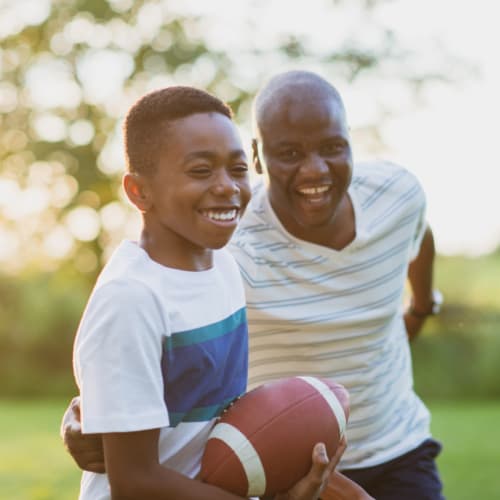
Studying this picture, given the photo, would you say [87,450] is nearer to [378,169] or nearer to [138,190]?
[138,190]

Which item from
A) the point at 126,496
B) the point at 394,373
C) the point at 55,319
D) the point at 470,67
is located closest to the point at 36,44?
the point at 55,319

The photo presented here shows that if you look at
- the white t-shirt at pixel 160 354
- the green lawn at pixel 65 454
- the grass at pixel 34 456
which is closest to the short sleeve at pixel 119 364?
the white t-shirt at pixel 160 354

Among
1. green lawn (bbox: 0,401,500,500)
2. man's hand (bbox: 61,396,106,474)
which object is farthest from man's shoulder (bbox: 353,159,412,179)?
green lawn (bbox: 0,401,500,500)

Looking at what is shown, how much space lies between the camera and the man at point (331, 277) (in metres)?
3.39

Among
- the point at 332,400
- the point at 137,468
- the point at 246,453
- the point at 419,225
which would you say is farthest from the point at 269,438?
the point at 419,225

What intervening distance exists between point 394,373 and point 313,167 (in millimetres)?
891

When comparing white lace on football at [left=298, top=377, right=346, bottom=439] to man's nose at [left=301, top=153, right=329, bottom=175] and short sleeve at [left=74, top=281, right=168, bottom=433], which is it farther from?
man's nose at [left=301, top=153, right=329, bottom=175]

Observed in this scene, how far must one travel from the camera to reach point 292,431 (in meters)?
2.66

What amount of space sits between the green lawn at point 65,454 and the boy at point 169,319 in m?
6.11

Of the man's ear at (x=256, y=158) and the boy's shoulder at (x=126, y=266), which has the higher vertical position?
the man's ear at (x=256, y=158)

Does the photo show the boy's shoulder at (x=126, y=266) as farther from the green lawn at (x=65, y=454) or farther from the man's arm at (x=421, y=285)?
the green lawn at (x=65, y=454)

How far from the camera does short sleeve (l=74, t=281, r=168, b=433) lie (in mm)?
2334

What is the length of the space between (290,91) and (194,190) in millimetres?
1068

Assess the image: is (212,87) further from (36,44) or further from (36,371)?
(36,371)
